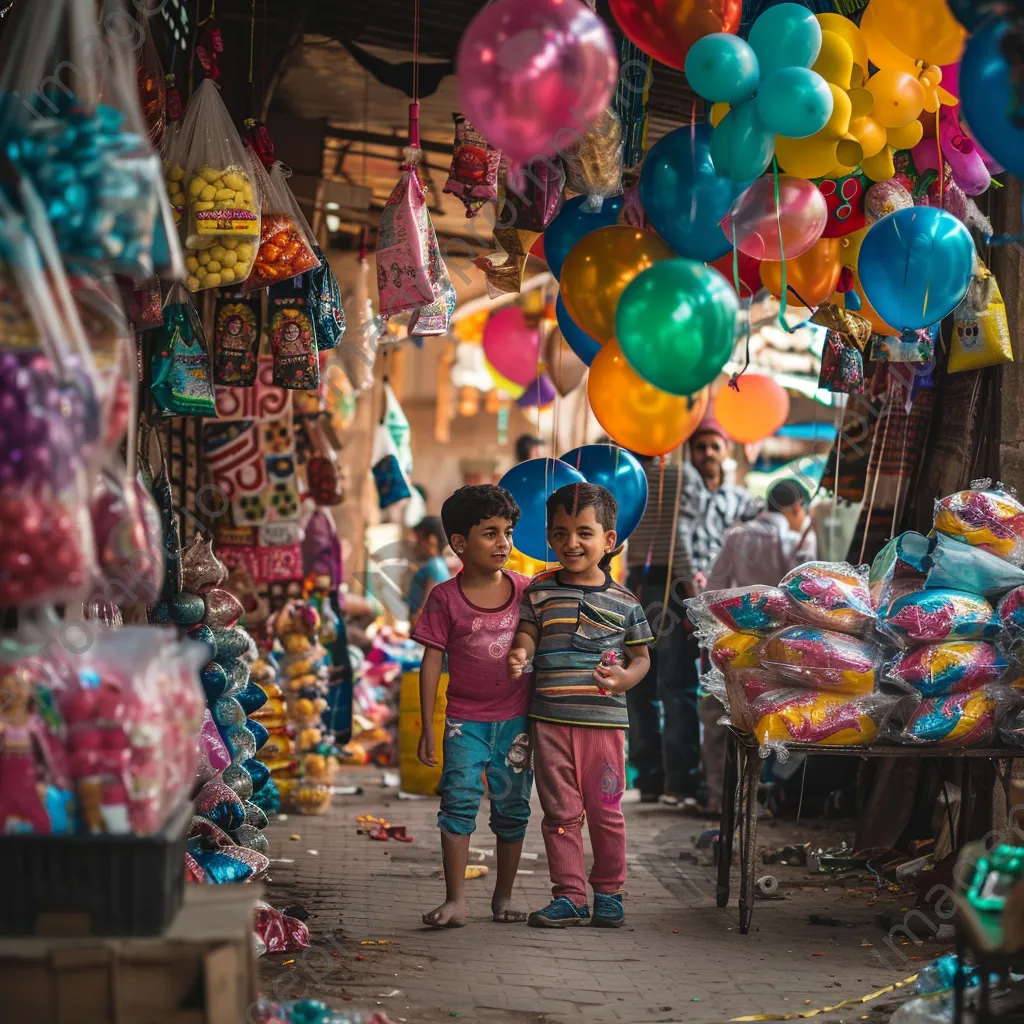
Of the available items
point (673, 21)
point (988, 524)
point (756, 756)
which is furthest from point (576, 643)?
point (673, 21)

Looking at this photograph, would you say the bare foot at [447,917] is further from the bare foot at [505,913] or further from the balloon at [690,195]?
the balloon at [690,195]

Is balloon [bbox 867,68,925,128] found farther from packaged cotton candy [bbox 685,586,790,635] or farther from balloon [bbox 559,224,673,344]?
packaged cotton candy [bbox 685,586,790,635]

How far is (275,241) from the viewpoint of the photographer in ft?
15.5

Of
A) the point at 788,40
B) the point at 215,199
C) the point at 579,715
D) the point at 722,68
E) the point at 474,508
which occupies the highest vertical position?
the point at 788,40

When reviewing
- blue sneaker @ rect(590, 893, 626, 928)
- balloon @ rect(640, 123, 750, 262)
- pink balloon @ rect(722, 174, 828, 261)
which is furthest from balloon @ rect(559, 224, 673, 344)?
blue sneaker @ rect(590, 893, 626, 928)

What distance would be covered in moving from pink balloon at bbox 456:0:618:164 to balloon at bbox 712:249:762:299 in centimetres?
146

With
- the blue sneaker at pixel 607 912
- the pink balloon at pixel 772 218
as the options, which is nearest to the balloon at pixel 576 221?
the pink balloon at pixel 772 218

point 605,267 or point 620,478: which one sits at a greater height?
point 605,267

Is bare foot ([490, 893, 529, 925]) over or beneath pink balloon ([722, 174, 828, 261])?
beneath

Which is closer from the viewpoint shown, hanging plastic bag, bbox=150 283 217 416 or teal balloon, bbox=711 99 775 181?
teal balloon, bbox=711 99 775 181

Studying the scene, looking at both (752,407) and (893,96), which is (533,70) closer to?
(893,96)

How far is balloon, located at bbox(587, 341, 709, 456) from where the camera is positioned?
14.1 feet

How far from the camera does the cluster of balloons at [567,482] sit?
4.96m

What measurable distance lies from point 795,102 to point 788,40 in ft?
0.88
